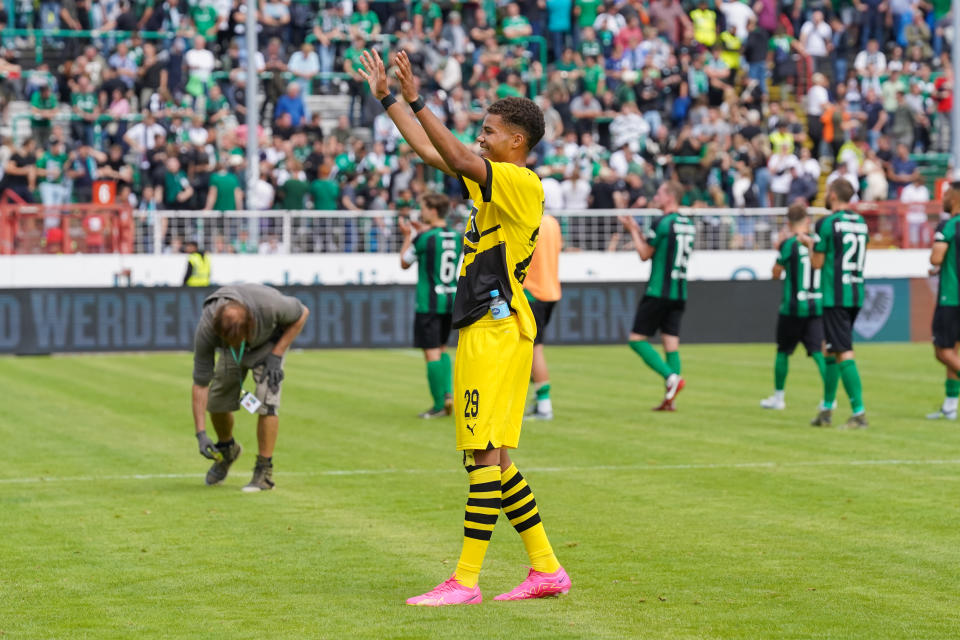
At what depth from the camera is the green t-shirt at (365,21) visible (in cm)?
3431

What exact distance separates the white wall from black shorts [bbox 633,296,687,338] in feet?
36.5

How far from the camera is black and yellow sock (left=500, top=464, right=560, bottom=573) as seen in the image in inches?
285

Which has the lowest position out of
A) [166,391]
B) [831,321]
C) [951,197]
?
[166,391]

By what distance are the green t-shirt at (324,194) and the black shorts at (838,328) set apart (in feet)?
51.6

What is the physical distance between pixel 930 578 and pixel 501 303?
2532 millimetres

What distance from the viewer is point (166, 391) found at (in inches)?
741

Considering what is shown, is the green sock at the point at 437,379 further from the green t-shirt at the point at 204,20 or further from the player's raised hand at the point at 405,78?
the green t-shirt at the point at 204,20

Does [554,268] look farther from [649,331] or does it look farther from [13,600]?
[13,600]

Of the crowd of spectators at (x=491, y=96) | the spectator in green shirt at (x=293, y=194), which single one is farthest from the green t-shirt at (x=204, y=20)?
the spectator in green shirt at (x=293, y=194)

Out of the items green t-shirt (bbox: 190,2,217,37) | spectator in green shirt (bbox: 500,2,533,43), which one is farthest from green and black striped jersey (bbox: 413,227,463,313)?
spectator in green shirt (bbox: 500,2,533,43)

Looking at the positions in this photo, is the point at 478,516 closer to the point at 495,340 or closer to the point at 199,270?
the point at 495,340

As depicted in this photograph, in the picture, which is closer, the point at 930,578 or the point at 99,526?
the point at 930,578

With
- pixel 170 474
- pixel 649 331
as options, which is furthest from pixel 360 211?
pixel 170 474

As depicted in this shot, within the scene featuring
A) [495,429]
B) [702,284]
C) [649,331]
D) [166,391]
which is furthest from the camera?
[702,284]
